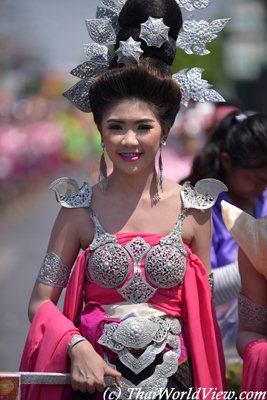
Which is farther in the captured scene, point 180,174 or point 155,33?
point 180,174

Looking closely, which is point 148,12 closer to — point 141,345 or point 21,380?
point 141,345

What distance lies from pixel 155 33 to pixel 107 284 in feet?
2.91

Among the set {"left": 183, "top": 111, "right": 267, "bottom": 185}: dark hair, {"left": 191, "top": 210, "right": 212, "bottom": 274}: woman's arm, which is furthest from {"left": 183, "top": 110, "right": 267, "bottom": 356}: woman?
{"left": 191, "top": 210, "right": 212, "bottom": 274}: woman's arm

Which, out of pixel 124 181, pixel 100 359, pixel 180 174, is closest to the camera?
pixel 100 359

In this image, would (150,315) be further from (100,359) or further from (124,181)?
(124,181)

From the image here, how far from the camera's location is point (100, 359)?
3691mm

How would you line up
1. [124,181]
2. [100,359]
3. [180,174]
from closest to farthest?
[100,359] → [124,181] → [180,174]

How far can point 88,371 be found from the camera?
3656 mm

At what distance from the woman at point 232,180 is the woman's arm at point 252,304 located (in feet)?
3.21

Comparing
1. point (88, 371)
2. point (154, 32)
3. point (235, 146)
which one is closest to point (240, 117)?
point (235, 146)

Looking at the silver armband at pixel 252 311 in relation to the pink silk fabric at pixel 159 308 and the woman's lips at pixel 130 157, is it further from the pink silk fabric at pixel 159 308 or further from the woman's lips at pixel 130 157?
the woman's lips at pixel 130 157

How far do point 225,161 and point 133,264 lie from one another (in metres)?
1.54

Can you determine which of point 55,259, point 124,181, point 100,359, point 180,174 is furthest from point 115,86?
point 180,174

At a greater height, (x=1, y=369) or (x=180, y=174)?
(x=180, y=174)
